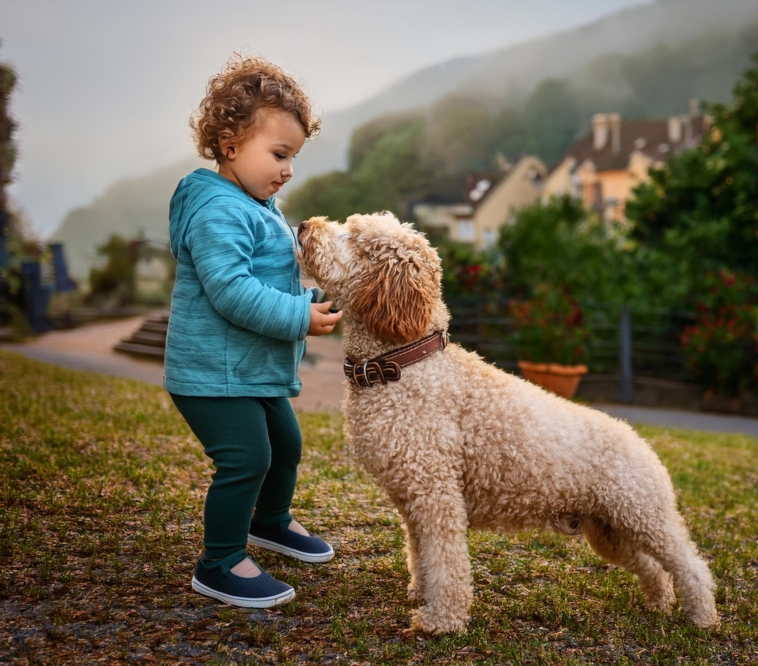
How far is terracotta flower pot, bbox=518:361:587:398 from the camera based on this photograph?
30.7ft

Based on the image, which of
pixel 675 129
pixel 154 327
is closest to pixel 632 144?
pixel 675 129

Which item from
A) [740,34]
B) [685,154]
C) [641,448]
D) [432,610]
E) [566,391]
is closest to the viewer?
[432,610]

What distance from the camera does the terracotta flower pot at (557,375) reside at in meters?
9.35

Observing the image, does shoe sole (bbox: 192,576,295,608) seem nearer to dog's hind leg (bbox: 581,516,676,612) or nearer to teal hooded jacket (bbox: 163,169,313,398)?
teal hooded jacket (bbox: 163,169,313,398)

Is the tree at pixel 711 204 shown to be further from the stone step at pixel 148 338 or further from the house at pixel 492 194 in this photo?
the house at pixel 492 194

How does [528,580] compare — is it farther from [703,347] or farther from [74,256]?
[74,256]

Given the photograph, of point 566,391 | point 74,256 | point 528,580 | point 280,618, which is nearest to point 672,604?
point 528,580

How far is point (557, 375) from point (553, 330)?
0.71m

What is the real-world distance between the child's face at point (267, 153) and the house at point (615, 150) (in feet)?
69.8

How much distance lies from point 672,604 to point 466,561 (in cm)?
104

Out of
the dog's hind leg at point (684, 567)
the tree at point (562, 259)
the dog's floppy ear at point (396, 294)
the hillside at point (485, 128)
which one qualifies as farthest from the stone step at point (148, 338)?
the hillside at point (485, 128)

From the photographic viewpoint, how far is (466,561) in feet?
8.26

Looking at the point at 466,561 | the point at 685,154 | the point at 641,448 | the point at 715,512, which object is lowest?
the point at 715,512

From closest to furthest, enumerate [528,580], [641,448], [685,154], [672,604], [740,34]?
[641,448] < [672,604] < [528,580] < [685,154] < [740,34]
